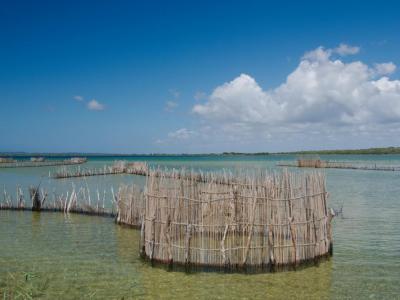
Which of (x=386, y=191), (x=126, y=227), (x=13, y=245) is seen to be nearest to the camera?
(x=13, y=245)

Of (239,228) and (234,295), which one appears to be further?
(239,228)

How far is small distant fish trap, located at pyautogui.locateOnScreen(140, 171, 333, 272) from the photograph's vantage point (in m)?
8.06

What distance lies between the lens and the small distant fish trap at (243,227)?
26.5 ft

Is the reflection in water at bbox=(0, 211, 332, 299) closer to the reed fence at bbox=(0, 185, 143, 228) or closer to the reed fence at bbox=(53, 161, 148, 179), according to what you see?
the reed fence at bbox=(0, 185, 143, 228)

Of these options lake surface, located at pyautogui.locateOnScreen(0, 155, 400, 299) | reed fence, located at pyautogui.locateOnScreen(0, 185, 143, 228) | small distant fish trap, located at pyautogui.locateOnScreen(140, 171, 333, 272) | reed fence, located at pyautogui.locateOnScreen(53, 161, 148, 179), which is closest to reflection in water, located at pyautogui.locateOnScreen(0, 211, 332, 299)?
lake surface, located at pyautogui.locateOnScreen(0, 155, 400, 299)

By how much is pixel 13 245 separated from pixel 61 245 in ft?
4.12

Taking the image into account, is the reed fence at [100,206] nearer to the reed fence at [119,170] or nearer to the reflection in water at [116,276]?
the reflection in water at [116,276]

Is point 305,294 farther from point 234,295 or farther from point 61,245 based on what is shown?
point 61,245

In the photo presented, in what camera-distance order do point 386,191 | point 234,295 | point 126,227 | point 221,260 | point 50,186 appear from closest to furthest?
point 234,295 < point 221,260 < point 126,227 < point 386,191 < point 50,186

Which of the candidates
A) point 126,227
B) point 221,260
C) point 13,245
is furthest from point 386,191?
point 13,245

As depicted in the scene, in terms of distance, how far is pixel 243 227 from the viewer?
8.25 m

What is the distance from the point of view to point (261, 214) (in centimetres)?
836

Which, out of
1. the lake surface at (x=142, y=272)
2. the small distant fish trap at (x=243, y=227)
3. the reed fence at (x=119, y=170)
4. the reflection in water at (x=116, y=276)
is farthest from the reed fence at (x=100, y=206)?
the reed fence at (x=119, y=170)

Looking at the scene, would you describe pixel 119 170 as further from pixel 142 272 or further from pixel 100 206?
pixel 142 272
